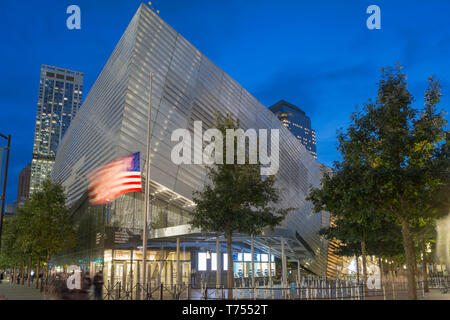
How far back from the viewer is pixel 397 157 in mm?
17562

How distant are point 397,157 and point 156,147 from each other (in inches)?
874

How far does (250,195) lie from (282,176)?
84.7ft

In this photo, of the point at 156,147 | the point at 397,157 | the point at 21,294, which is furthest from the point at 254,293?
the point at 21,294

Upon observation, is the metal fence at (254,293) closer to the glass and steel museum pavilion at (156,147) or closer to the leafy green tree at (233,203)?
the leafy green tree at (233,203)

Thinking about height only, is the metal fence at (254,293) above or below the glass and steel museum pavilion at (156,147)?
below

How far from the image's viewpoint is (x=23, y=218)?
45625 millimetres

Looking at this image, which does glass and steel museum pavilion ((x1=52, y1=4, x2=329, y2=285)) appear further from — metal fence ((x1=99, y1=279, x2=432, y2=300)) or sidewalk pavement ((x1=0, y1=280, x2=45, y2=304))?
sidewalk pavement ((x1=0, y1=280, x2=45, y2=304))

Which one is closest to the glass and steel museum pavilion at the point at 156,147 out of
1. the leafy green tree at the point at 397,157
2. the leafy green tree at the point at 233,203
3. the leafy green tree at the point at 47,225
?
the leafy green tree at the point at 47,225

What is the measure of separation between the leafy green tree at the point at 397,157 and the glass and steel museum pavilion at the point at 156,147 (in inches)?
461

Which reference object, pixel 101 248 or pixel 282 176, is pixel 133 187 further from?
pixel 282 176

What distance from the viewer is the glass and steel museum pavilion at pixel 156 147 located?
34.5 meters

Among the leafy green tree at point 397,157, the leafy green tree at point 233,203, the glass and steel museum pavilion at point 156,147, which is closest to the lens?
the leafy green tree at point 397,157

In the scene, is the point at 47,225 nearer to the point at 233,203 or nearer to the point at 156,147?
the point at 156,147

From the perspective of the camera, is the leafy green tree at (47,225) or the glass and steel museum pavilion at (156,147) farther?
the leafy green tree at (47,225)
